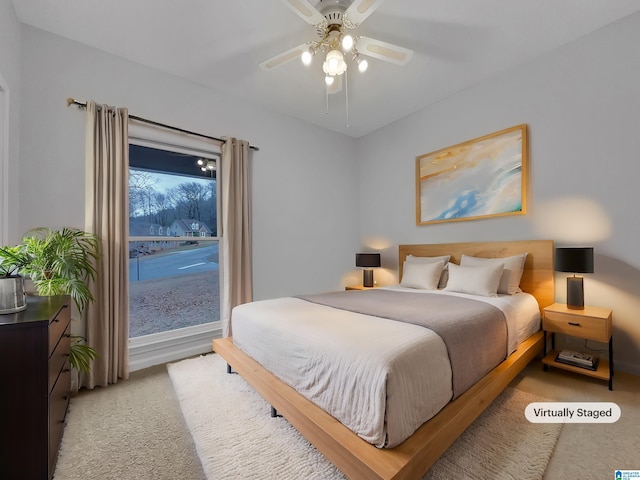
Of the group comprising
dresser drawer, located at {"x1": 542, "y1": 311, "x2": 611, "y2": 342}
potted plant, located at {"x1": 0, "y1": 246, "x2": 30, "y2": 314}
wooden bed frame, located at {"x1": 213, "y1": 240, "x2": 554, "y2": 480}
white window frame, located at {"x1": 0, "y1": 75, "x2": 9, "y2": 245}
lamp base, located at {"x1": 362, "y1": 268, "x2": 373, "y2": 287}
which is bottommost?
wooden bed frame, located at {"x1": 213, "y1": 240, "x2": 554, "y2": 480}

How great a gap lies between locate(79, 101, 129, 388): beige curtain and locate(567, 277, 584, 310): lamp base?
12.9 ft

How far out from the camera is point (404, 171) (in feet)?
13.2

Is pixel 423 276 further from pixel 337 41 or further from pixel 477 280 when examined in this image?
pixel 337 41

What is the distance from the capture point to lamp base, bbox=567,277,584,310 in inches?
93.7

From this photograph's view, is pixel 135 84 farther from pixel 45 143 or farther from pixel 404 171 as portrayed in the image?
pixel 404 171

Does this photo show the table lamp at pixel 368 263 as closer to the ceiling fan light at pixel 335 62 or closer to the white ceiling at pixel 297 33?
the white ceiling at pixel 297 33

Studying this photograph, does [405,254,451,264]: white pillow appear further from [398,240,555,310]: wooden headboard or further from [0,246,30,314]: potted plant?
[0,246,30,314]: potted plant

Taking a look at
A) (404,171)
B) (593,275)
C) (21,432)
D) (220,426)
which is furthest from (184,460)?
(404,171)

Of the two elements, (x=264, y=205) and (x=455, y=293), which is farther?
(x=264, y=205)

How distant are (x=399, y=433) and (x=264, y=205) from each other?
9.54 feet

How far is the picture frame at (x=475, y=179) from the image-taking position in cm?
297

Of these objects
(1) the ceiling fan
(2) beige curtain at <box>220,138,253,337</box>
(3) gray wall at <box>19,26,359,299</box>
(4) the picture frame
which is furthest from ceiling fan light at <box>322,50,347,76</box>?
(4) the picture frame

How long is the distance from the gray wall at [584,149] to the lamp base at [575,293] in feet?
0.88

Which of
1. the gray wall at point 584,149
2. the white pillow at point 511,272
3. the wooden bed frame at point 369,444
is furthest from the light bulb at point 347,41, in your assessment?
the white pillow at point 511,272
